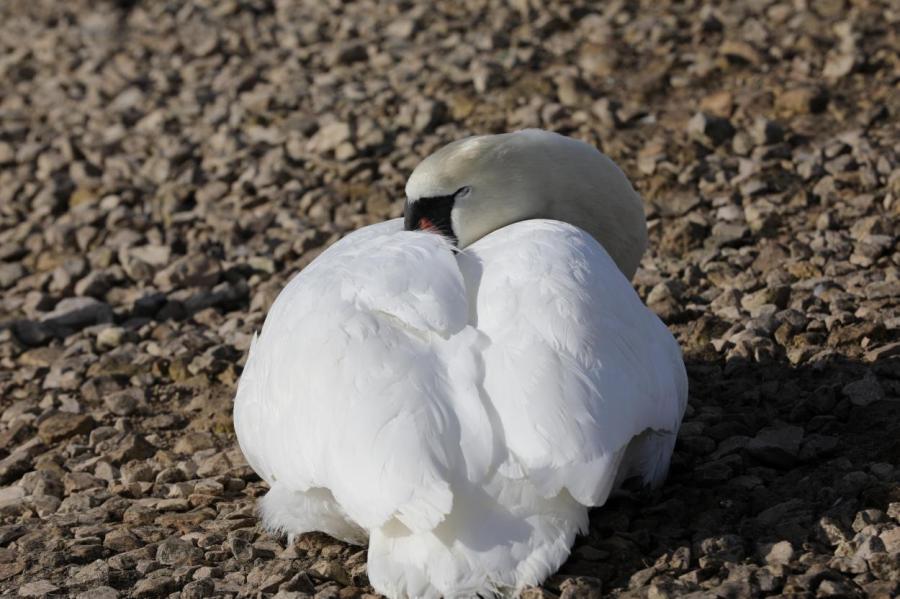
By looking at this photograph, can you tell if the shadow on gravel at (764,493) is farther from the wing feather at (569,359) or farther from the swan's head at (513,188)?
the swan's head at (513,188)

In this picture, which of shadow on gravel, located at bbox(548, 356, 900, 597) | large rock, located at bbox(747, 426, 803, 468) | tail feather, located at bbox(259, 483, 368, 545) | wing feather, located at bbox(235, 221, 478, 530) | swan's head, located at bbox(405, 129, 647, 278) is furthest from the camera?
swan's head, located at bbox(405, 129, 647, 278)

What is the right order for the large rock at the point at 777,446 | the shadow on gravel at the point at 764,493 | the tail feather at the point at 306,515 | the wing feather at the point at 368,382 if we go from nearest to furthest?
the wing feather at the point at 368,382
the shadow on gravel at the point at 764,493
the tail feather at the point at 306,515
the large rock at the point at 777,446

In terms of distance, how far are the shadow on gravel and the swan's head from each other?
0.76 m

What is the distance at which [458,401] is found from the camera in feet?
11.2

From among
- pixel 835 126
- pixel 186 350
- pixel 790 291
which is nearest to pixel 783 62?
pixel 835 126

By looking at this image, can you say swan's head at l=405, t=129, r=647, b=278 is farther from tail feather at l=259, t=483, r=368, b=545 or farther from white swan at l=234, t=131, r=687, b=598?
tail feather at l=259, t=483, r=368, b=545

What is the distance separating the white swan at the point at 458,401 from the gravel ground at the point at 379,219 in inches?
9.4

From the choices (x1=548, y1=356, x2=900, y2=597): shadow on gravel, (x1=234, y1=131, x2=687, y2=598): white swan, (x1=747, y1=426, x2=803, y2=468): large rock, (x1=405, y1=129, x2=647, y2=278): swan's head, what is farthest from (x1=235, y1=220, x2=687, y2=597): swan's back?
(x1=405, y1=129, x2=647, y2=278): swan's head

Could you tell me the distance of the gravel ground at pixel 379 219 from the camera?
3939 mm

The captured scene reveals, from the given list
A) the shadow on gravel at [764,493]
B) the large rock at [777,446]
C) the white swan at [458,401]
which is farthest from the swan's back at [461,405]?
the large rock at [777,446]

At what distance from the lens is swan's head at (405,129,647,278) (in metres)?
4.57

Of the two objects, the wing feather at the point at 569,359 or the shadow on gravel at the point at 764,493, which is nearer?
the wing feather at the point at 569,359

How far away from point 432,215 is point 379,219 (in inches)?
93.3

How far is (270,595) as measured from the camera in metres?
3.74
